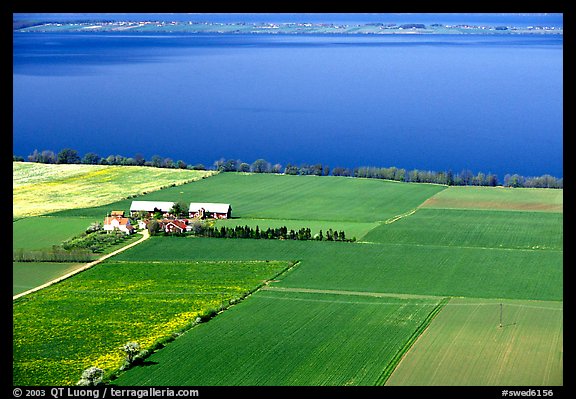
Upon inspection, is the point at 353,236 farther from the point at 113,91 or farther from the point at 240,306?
the point at 113,91

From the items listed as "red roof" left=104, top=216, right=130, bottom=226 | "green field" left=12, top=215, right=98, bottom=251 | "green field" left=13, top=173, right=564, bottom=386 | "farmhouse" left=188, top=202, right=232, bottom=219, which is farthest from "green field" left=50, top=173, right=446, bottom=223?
"red roof" left=104, top=216, right=130, bottom=226

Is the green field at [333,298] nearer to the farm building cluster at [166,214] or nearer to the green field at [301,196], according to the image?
the green field at [301,196]

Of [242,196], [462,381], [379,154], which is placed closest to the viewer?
[462,381]

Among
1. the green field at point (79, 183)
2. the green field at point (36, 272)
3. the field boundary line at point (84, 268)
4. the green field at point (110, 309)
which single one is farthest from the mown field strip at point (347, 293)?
the green field at point (79, 183)

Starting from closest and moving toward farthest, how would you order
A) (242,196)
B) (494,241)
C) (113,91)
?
(494,241)
(242,196)
(113,91)

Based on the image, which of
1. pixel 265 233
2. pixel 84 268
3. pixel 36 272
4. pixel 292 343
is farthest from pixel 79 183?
pixel 292 343
